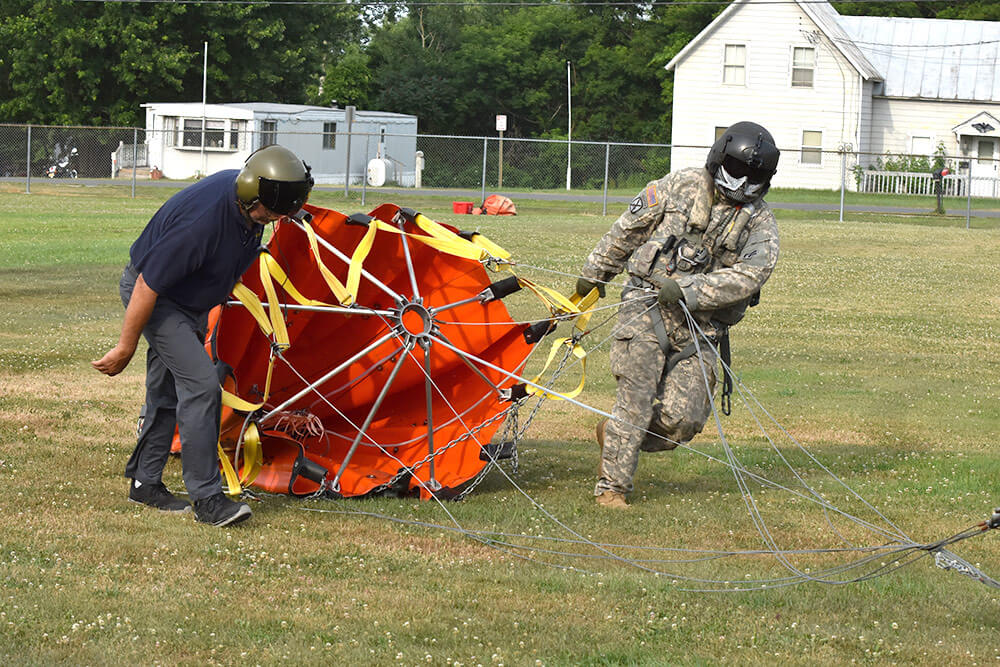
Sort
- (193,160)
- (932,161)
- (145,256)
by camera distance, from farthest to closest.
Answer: (932,161) → (193,160) → (145,256)

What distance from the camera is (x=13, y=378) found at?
10938 mm

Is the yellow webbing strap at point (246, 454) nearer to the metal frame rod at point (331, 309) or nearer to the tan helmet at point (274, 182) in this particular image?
the metal frame rod at point (331, 309)

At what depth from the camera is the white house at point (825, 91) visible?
51.2 meters

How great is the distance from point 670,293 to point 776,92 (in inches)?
1839

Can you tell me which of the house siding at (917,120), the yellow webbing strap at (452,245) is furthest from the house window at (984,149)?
the yellow webbing strap at (452,245)

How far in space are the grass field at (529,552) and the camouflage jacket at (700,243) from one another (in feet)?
2.11

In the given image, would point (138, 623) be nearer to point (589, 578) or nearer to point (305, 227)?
point (589, 578)

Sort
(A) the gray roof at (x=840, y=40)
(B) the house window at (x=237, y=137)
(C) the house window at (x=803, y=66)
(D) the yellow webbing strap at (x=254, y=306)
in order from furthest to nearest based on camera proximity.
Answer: (C) the house window at (x=803, y=66)
(A) the gray roof at (x=840, y=40)
(B) the house window at (x=237, y=137)
(D) the yellow webbing strap at (x=254, y=306)

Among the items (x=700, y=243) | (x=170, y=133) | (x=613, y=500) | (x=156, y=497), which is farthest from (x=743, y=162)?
(x=170, y=133)

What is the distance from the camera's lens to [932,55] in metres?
54.4

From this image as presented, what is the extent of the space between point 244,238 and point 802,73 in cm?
4782

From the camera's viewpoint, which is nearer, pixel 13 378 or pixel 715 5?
pixel 13 378

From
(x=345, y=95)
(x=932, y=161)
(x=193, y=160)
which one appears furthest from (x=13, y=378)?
(x=345, y=95)

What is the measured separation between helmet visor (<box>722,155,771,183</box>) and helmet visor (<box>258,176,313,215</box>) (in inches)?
92.0
